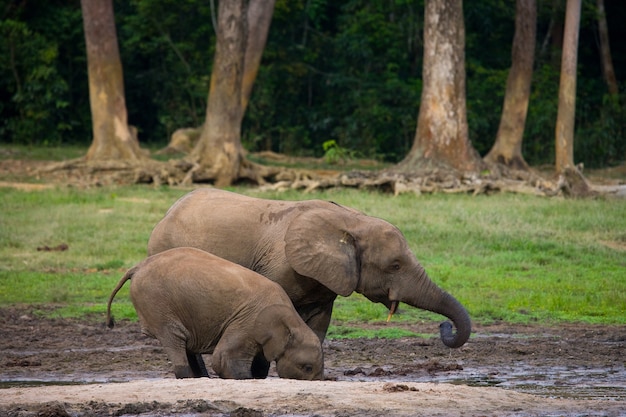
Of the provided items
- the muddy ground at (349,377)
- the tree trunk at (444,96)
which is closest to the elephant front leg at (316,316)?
the muddy ground at (349,377)

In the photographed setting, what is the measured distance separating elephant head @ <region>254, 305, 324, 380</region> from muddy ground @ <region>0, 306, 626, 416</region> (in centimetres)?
40

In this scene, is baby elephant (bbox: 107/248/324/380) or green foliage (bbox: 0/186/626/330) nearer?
baby elephant (bbox: 107/248/324/380)

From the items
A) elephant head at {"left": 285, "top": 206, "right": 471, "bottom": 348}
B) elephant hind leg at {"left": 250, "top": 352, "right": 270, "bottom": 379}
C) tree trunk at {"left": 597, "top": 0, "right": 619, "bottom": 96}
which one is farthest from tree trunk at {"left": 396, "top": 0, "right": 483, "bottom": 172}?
elephant hind leg at {"left": 250, "top": 352, "right": 270, "bottom": 379}

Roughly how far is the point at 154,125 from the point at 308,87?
450 centimetres

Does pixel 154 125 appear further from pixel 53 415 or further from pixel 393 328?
pixel 53 415

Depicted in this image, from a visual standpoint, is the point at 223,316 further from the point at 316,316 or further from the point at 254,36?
the point at 254,36

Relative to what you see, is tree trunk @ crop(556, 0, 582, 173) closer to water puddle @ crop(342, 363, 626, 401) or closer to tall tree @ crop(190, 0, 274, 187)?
tall tree @ crop(190, 0, 274, 187)

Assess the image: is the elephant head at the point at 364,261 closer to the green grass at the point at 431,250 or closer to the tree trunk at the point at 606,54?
the green grass at the point at 431,250

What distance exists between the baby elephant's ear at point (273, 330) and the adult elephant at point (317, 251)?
52cm

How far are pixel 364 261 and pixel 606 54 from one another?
22.2 meters

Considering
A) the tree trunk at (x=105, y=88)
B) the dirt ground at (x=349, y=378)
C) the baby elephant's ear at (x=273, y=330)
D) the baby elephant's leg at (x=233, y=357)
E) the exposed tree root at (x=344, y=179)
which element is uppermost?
the tree trunk at (x=105, y=88)

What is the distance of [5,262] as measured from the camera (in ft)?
48.9

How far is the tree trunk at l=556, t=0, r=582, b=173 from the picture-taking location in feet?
74.9

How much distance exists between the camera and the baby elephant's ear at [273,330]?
8.19 m
